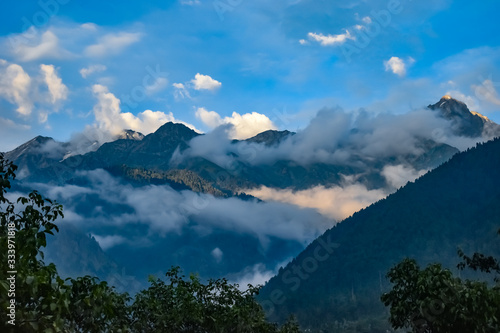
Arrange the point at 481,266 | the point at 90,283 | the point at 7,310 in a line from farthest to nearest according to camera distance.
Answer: the point at 481,266 → the point at 90,283 → the point at 7,310

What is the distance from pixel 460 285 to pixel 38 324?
2737 centimetres

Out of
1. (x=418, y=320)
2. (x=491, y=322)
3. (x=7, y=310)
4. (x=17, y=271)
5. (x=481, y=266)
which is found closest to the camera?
(x=7, y=310)

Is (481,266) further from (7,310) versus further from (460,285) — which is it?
(7,310)

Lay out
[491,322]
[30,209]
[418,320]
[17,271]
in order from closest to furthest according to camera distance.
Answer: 1. [17,271]
2. [30,209]
3. [491,322]
4. [418,320]

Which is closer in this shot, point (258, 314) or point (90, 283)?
point (90, 283)

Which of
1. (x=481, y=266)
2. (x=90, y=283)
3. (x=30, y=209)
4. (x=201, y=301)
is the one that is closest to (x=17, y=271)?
(x=30, y=209)

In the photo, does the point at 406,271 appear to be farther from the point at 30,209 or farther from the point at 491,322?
the point at 30,209

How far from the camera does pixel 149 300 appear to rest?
31.8 m

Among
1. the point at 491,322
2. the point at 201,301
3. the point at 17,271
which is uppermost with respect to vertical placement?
the point at 201,301

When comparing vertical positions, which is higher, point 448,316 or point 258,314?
point 258,314

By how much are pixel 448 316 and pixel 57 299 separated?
2569 cm

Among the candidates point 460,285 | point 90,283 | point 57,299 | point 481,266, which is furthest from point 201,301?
point 481,266

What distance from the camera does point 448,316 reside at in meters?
31.3

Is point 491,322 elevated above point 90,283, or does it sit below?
below
